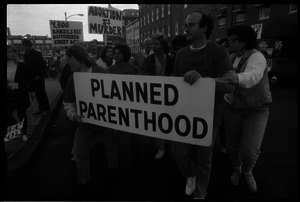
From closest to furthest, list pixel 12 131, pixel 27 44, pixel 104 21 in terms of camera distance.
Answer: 1. pixel 12 131
2. pixel 27 44
3. pixel 104 21

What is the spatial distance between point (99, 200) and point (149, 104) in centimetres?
140

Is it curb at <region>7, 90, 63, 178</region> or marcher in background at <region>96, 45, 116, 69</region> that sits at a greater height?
marcher in background at <region>96, 45, 116, 69</region>

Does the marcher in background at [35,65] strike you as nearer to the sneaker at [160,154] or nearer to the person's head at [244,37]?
the sneaker at [160,154]

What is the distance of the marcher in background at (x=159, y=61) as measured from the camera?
11.7 feet

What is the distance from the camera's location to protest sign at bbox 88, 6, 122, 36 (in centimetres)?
699

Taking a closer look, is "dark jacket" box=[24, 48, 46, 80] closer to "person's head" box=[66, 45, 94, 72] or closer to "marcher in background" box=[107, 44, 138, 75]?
"marcher in background" box=[107, 44, 138, 75]

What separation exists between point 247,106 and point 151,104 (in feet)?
3.71

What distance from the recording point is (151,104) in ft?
6.57

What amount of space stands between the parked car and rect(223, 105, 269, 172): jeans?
8.58 metres

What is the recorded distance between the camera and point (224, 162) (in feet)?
11.4

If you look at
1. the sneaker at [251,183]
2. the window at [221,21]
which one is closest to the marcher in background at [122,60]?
the sneaker at [251,183]

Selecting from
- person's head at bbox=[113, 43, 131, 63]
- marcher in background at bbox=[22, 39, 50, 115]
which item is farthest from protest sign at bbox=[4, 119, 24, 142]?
marcher in background at bbox=[22, 39, 50, 115]

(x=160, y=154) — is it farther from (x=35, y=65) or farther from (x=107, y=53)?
(x=35, y=65)

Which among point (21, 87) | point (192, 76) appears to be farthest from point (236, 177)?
point (21, 87)
